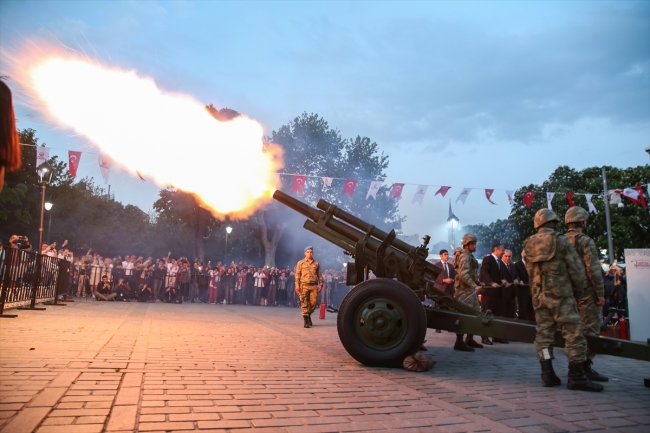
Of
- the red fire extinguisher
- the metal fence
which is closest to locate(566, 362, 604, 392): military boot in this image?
the red fire extinguisher

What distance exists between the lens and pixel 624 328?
11055 mm

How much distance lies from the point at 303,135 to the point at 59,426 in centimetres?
3710

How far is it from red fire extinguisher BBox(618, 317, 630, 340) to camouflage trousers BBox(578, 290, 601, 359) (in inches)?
196

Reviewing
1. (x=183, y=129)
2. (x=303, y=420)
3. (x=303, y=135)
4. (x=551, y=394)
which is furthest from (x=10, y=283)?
(x=303, y=135)

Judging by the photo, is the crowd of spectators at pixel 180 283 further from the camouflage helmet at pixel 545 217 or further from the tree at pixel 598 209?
the tree at pixel 598 209

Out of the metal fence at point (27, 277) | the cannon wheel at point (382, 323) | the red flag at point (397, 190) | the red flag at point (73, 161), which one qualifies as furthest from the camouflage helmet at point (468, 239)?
the red flag at point (73, 161)

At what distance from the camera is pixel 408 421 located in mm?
3926

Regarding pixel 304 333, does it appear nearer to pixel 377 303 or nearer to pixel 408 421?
pixel 377 303

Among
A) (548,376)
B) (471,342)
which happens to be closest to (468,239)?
(471,342)

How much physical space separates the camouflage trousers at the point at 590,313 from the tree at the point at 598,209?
29.0m

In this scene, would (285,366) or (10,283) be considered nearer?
(285,366)

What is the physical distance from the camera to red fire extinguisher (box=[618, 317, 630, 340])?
10906 mm

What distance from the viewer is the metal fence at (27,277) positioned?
10586 mm

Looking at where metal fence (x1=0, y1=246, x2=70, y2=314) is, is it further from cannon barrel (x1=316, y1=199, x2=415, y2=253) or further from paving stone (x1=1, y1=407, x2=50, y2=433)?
paving stone (x1=1, y1=407, x2=50, y2=433)
